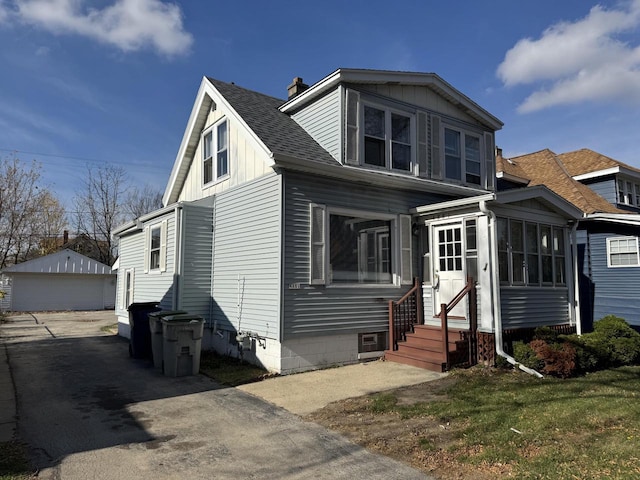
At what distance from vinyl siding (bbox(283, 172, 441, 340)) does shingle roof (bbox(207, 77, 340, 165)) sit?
0.65m

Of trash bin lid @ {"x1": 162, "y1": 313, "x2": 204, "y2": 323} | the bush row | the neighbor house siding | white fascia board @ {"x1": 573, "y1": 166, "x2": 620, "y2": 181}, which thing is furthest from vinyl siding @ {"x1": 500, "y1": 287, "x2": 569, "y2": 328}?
white fascia board @ {"x1": 573, "y1": 166, "x2": 620, "y2": 181}

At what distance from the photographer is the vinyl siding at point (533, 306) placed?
930 centimetres

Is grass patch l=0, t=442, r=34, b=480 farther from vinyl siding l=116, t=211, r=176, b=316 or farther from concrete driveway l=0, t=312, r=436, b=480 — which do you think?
vinyl siding l=116, t=211, r=176, b=316

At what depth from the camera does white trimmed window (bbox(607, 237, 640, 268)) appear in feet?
42.8

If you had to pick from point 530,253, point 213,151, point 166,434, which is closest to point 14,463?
point 166,434

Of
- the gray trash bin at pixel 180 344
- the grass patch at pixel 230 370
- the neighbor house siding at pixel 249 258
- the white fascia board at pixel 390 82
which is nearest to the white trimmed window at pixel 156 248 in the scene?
the neighbor house siding at pixel 249 258

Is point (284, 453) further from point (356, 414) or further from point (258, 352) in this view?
point (258, 352)

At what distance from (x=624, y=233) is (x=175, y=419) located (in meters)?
13.4

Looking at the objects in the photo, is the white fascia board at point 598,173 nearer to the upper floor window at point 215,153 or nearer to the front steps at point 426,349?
the front steps at point 426,349

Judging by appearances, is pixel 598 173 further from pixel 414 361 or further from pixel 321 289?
pixel 321 289

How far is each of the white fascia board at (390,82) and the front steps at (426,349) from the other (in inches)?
229

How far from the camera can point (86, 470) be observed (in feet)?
13.9

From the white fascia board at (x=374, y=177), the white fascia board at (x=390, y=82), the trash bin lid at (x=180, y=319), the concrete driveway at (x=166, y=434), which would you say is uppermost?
the white fascia board at (x=390, y=82)

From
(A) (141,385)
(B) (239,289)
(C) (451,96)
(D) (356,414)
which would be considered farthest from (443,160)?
(A) (141,385)
